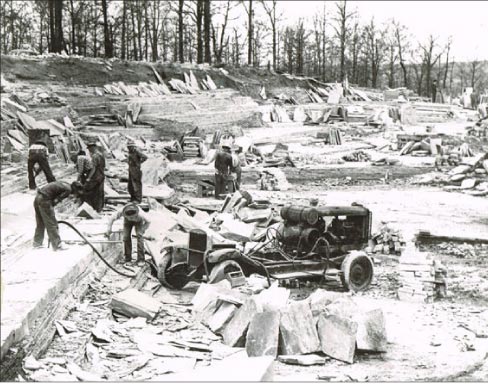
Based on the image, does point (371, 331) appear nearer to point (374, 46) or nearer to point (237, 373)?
point (237, 373)

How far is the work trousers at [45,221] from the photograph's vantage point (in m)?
9.55

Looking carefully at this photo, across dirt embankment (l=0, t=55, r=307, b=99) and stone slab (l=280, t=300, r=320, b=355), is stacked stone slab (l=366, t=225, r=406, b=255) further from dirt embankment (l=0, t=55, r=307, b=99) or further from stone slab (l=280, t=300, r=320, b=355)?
dirt embankment (l=0, t=55, r=307, b=99)

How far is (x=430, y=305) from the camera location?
939cm

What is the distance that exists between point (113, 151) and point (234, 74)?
21164 millimetres

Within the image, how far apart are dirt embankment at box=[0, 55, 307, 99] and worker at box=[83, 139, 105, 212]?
912 centimetres

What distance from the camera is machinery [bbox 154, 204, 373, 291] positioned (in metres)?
9.53

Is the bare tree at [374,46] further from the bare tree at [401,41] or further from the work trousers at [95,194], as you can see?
the work trousers at [95,194]

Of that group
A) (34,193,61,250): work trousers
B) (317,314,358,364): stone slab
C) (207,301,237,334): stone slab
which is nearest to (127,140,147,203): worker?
(34,193,61,250): work trousers

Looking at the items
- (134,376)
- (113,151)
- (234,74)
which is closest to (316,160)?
(113,151)

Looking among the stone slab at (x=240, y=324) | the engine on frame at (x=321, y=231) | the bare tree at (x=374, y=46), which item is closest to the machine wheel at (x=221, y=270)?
the engine on frame at (x=321, y=231)

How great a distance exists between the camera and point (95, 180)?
1407 cm

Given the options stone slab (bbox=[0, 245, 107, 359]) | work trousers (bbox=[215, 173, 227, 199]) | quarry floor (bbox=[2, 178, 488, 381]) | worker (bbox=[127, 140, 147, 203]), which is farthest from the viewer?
work trousers (bbox=[215, 173, 227, 199])

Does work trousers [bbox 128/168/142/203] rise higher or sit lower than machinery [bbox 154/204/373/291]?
higher

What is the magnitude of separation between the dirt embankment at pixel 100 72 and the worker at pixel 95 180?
29.9 ft
